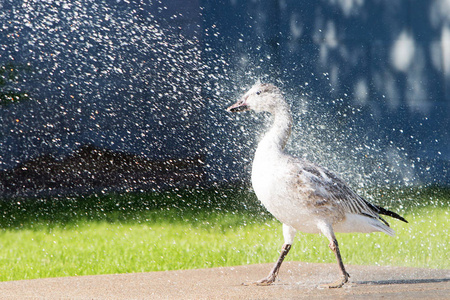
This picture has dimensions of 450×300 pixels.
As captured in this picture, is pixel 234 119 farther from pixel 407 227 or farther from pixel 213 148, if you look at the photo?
pixel 407 227

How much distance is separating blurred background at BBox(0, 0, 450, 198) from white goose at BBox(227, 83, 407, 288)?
7396 millimetres

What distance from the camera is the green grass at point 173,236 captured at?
24.4ft

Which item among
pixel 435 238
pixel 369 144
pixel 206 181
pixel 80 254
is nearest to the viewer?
pixel 80 254

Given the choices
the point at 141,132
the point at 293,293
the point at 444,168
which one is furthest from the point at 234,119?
the point at 293,293

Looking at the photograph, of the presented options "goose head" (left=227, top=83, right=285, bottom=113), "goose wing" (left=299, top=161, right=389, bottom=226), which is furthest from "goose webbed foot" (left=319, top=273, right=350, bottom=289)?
"goose head" (left=227, top=83, right=285, bottom=113)

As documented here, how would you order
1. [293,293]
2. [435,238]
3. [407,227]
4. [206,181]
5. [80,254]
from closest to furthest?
[293,293] < [80,254] < [435,238] < [407,227] < [206,181]

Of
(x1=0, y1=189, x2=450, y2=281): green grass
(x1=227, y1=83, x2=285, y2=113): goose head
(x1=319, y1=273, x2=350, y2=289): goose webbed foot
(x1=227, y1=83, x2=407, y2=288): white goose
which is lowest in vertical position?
(x1=0, y1=189, x2=450, y2=281): green grass

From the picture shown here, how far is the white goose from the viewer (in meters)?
5.07

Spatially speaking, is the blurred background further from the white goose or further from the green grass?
the white goose

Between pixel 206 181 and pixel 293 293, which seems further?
pixel 206 181

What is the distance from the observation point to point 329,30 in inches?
580

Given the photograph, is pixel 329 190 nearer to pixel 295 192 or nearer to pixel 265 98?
pixel 295 192

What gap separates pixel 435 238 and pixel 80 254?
4513 millimetres

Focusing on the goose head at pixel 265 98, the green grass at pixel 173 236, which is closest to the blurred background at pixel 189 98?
the green grass at pixel 173 236
